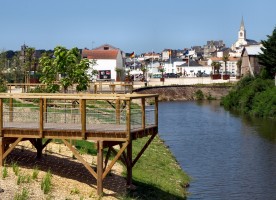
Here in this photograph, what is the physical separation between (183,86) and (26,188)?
10531 centimetres

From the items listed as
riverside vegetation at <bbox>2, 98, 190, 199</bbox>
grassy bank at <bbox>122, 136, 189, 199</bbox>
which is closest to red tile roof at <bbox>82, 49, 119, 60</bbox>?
riverside vegetation at <bbox>2, 98, 190, 199</bbox>

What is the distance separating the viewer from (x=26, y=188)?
2084 centimetres

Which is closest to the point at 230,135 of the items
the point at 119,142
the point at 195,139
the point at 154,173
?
the point at 195,139

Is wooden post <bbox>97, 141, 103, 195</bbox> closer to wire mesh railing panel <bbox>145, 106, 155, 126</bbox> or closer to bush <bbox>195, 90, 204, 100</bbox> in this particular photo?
wire mesh railing panel <bbox>145, 106, 155, 126</bbox>

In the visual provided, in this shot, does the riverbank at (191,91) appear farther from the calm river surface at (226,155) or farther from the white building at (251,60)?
the calm river surface at (226,155)

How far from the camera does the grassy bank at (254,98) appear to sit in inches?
2902

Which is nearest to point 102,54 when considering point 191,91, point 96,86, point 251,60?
point 191,91

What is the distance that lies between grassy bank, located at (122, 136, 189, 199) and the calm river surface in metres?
0.76

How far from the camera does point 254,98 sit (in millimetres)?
80688

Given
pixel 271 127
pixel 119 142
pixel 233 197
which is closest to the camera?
pixel 119 142

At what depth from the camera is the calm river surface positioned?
29766mm

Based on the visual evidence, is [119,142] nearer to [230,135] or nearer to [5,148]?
[5,148]

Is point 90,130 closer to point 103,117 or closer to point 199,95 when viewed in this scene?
point 103,117

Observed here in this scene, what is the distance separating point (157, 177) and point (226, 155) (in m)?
13.8
